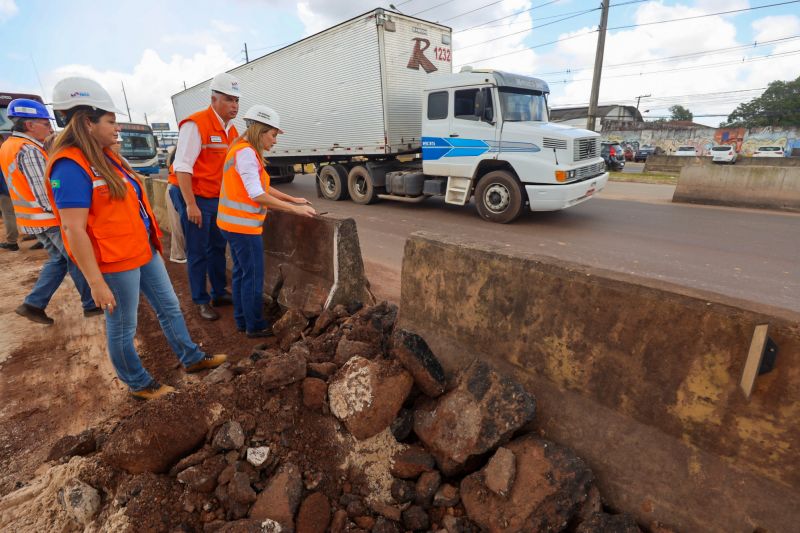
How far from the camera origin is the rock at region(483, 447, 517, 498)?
1603 millimetres

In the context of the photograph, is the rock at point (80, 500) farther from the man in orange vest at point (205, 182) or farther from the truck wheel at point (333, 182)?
the truck wheel at point (333, 182)

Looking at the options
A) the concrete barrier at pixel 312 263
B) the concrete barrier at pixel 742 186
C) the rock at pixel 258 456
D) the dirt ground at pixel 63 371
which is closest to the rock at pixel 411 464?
the rock at pixel 258 456

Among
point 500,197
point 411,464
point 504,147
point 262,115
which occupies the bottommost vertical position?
point 411,464

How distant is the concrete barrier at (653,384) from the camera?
1.42m

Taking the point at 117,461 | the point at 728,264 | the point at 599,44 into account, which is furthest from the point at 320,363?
the point at 599,44

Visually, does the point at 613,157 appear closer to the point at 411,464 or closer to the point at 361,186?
the point at 361,186

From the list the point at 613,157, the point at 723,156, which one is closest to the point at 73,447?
the point at 613,157

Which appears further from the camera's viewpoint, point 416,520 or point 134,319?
point 134,319

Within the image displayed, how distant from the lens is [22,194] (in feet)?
11.2

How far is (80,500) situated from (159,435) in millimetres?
354

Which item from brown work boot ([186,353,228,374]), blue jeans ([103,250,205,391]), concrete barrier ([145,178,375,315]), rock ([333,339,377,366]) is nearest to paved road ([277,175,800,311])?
concrete barrier ([145,178,375,315])

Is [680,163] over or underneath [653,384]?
underneath

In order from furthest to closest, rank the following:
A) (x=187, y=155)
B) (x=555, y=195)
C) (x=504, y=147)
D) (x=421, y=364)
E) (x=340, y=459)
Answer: (x=504, y=147) → (x=555, y=195) → (x=187, y=155) → (x=421, y=364) → (x=340, y=459)

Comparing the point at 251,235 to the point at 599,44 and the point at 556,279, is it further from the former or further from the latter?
the point at 599,44
